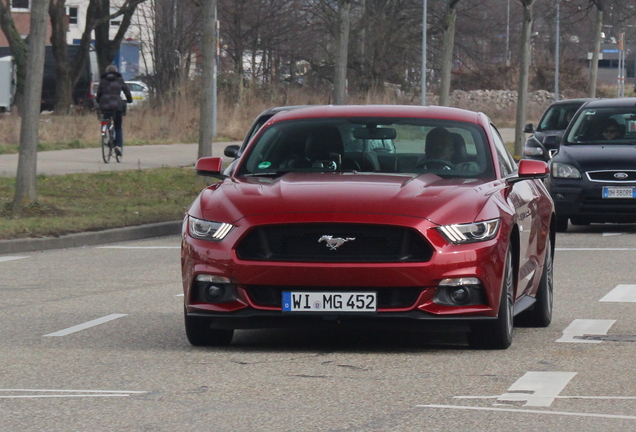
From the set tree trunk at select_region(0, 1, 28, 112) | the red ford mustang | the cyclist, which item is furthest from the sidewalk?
the red ford mustang

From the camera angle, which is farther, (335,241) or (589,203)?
(589,203)

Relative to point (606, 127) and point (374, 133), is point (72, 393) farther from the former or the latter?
point (606, 127)

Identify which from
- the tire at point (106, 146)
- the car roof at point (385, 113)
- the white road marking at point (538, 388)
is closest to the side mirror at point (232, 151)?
the car roof at point (385, 113)

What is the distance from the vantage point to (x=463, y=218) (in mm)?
8008

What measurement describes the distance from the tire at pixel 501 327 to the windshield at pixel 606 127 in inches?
437

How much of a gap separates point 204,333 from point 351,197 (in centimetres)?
126

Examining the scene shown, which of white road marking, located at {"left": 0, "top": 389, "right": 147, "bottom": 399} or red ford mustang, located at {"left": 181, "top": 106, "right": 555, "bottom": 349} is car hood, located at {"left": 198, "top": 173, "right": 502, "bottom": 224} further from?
white road marking, located at {"left": 0, "top": 389, "right": 147, "bottom": 399}

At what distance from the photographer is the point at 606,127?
1934 cm

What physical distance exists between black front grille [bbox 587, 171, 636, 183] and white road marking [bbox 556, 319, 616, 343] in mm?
8322

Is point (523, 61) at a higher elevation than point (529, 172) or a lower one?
Result: higher

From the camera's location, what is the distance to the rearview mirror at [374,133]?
9.25 meters

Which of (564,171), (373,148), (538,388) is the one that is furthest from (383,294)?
(564,171)

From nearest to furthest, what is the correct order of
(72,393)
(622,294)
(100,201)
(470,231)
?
(72,393), (470,231), (622,294), (100,201)

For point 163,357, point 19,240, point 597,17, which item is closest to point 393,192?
point 163,357
